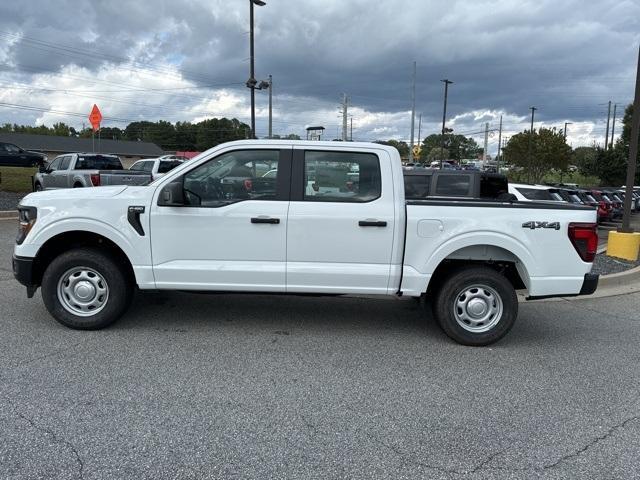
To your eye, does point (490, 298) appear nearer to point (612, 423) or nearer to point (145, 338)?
point (612, 423)

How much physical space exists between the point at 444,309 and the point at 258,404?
220cm

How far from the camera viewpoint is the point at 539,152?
192 feet

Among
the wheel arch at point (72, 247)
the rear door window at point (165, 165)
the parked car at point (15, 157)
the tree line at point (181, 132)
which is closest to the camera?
the wheel arch at point (72, 247)

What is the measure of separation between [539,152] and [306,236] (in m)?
59.5

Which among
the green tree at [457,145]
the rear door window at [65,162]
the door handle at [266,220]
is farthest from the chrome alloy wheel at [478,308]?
the green tree at [457,145]

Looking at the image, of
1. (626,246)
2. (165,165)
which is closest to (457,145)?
(165,165)

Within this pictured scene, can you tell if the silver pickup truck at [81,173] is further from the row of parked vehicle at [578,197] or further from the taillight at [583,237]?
the taillight at [583,237]

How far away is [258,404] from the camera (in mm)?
3822

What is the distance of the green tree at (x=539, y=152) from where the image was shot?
191ft

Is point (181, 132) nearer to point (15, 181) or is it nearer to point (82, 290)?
point (15, 181)

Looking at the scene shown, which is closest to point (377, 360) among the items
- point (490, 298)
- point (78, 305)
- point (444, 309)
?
point (444, 309)

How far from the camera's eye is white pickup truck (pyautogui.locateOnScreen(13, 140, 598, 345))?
5.03 m

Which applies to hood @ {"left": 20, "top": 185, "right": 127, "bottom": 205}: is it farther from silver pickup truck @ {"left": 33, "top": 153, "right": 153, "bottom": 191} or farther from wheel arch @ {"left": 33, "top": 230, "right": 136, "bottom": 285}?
silver pickup truck @ {"left": 33, "top": 153, "right": 153, "bottom": 191}

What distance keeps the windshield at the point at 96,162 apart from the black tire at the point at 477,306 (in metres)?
14.7
